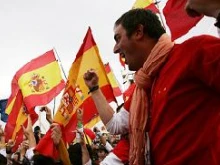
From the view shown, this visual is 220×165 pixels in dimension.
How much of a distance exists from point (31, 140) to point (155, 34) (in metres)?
3.75

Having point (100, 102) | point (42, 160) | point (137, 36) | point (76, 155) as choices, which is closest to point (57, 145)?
point (42, 160)

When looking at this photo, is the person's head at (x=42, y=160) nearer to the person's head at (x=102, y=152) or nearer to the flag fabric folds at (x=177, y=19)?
the person's head at (x=102, y=152)

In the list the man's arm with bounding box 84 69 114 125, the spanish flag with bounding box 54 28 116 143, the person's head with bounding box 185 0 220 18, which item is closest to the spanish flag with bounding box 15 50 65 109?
the spanish flag with bounding box 54 28 116 143

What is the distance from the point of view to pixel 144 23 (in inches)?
110

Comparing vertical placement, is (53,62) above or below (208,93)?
below

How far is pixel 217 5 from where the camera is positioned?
1.75 m

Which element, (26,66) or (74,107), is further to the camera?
(26,66)

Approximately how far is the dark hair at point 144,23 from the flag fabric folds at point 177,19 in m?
2.71

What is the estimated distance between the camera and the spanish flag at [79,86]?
6.00m

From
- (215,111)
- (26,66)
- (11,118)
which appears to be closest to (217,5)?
(215,111)

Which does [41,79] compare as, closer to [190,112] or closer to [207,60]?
[190,112]

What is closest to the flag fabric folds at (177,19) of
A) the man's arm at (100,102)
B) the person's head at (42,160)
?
the person's head at (42,160)

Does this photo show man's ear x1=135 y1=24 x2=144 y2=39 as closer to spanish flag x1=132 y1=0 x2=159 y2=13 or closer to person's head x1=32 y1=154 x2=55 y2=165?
person's head x1=32 y1=154 x2=55 y2=165

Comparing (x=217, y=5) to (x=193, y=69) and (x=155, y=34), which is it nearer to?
(x=193, y=69)
